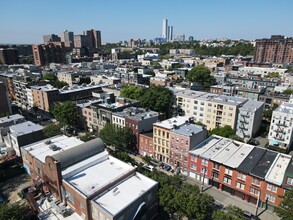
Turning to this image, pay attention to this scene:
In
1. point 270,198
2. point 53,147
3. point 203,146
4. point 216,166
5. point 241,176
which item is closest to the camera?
point 270,198

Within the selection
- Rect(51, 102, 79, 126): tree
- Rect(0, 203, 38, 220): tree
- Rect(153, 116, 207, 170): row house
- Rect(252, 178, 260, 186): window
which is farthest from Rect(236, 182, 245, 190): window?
Rect(51, 102, 79, 126): tree

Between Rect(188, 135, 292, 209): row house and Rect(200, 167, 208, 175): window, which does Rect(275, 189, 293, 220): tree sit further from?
Rect(200, 167, 208, 175): window

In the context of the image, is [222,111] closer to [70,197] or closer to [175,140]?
[175,140]

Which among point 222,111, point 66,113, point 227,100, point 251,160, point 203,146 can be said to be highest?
point 227,100

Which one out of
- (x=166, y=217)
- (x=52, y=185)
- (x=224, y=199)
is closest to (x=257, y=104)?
(x=224, y=199)

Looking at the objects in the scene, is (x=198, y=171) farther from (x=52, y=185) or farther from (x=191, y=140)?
(x=52, y=185)

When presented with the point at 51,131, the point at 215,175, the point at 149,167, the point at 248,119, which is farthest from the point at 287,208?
the point at 51,131

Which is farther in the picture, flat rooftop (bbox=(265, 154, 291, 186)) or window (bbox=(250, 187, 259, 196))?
window (bbox=(250, 187, 259, 196))
